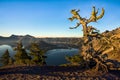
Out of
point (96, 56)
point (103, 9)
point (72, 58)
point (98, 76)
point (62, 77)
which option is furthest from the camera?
point (72, 58)

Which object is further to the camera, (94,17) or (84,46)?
(84,46)

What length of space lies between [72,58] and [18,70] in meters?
45.3

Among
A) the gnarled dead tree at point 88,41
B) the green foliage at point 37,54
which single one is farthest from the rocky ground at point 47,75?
the green foliage at point 37,54

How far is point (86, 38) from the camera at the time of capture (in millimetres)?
32719

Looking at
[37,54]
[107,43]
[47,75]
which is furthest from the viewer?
[37,54]

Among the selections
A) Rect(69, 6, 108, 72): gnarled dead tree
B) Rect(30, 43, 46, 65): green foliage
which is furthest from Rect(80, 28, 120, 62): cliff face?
Rect(30, 43, 46, 65): green foliage

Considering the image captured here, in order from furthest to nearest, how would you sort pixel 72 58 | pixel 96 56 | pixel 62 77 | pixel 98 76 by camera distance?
1. pixel 72 58
2. pixel 96 56
3. pixel 98 76
4. pixel 62 77

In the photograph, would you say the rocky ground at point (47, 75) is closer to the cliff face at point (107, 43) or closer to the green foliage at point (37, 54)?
the cliff face at point (107, 43)

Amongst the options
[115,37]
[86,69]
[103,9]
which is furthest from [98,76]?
[103,9]

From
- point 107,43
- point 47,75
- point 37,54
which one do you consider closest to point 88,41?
point 107,43

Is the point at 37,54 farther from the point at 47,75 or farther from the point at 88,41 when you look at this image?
the point at 47,75

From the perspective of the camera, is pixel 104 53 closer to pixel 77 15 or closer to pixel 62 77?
pixel 77 15

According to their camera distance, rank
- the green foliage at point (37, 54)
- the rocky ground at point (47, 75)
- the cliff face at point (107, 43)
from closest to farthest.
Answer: the rocky ground at point (47, 75)
the cliff face at point (107, 43)
the green foliage at point (37, 54)

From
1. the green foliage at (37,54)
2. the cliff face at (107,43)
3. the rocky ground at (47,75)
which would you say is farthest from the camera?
the green foliage at (37,54)
